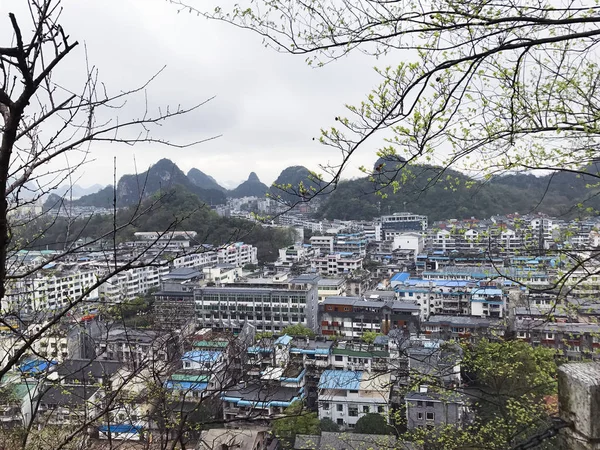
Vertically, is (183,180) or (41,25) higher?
(183,180)

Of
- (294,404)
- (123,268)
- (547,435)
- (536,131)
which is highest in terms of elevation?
(536,131)

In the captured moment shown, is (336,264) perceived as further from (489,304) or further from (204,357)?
(204,357)

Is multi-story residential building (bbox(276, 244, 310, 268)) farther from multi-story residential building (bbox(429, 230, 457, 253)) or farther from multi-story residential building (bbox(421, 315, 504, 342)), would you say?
multi-story residential building (bbox(421, 315, 504, 342))

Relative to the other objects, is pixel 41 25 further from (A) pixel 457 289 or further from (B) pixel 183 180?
(B) pixel 183 180

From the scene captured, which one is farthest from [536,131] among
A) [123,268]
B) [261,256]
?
Answer: [261,256]

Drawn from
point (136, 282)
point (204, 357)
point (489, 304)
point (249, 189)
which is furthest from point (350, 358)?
point (249, 189)

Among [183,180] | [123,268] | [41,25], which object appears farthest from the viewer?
[183,180]

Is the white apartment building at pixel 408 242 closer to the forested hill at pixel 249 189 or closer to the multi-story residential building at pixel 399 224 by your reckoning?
the multi-story residential building at pixel 399 224
